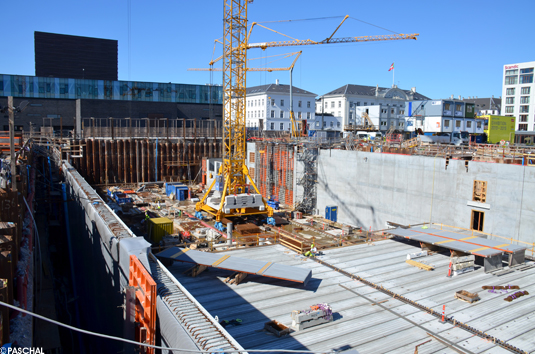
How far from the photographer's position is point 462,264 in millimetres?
13688

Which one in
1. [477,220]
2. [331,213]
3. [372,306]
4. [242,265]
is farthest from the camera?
[331,213]

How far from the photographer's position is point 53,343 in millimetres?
13703

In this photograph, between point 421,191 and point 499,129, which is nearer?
point 421,191

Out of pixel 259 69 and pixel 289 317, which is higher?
pixel 259 69

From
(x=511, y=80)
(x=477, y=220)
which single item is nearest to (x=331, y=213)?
(x=477, y=220)

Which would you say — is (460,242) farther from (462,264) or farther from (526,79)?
(526,79)

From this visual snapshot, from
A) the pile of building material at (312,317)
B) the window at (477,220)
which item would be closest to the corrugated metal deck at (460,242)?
the window at (477,220)

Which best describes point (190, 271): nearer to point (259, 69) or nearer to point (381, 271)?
point (381, 271)

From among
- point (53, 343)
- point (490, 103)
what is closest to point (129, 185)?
point (53, 343)

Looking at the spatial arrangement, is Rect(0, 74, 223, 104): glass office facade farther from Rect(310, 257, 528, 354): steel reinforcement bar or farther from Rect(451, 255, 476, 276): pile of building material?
Rect(451, 255, 476, 276): pile of building material

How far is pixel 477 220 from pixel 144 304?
1907 cm

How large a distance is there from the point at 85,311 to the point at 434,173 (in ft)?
64.8

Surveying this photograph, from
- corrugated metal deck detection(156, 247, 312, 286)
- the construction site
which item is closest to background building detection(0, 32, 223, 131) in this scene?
the construction site

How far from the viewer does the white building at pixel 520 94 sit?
77375 millimetres
